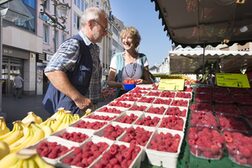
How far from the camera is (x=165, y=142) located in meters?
1.38

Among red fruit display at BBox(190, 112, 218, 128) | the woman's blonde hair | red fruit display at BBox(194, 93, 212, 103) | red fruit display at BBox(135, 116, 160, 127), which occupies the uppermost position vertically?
the woman's blonde hair

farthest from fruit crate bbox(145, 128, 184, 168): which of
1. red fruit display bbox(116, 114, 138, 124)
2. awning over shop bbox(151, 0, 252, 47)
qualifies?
awning over shop bbox(151, 0, 252, 47)

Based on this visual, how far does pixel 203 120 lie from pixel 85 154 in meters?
0.88

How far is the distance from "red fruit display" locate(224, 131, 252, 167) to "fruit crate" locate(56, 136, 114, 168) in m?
0.59

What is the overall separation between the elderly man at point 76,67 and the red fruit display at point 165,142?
117 cm

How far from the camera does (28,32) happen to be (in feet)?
60.7

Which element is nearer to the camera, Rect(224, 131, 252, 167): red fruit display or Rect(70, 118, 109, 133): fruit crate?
Rect(224, 131, 252, 167): red fruit display

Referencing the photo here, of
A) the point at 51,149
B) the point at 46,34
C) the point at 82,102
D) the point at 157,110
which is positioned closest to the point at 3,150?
the point at 51,149

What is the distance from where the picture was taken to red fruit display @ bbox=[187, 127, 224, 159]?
127cm

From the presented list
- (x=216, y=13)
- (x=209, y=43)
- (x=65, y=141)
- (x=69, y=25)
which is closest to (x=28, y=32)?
(x=69, y=25)

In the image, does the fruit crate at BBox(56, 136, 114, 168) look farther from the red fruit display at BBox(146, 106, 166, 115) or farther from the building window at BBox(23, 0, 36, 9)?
the building window at BBox(23, 0, 36, 9)

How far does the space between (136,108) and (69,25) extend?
26.7 metres

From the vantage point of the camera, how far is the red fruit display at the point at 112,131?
1.47 meters

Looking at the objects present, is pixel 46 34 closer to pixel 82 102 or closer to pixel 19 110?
pixel 19 110
